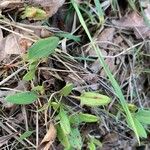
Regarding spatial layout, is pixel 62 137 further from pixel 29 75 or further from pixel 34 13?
pixel 34 13

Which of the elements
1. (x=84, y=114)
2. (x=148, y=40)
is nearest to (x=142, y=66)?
(x=148, y=40)

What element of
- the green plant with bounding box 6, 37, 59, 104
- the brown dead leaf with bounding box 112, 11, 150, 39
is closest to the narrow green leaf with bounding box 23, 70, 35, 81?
the green plant with bounding box 6, 37, 59, 104

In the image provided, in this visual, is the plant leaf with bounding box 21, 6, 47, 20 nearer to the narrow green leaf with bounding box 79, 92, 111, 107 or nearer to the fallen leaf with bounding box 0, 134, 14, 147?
the narrow green leaf with bounding box 79, 92, 111, 107

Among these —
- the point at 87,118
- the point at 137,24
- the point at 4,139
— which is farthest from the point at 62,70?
the point at 137,24

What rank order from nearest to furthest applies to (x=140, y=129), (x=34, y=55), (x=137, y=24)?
(x=34, y=55), (x=140, y=129), (x=137, y=24)

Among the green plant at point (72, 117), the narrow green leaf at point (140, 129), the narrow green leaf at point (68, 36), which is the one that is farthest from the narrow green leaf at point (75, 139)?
the narrow green leaf at point (68, 36)
